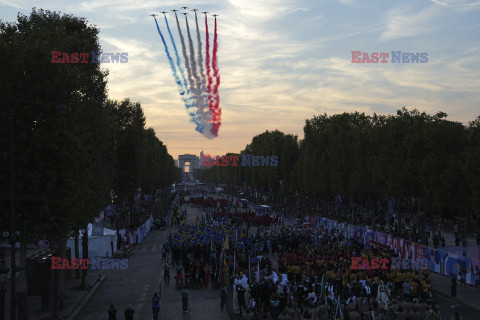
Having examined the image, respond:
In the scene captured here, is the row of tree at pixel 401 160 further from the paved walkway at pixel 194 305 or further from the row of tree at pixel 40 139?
the row of tree at pixel 40 139

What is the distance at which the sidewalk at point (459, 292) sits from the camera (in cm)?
2542

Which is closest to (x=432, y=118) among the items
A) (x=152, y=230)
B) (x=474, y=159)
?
(x=474, y=159)

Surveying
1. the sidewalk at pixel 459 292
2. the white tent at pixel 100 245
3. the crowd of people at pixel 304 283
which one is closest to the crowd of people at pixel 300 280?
the crowd of people at pixel 304 283

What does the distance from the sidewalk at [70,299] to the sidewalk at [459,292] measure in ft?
67.6

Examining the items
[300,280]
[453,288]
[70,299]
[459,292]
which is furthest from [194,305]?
[459,292]

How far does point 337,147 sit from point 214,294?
40578mm

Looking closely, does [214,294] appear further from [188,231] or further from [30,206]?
[188,231]

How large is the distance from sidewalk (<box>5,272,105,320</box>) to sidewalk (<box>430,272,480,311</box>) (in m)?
20.6

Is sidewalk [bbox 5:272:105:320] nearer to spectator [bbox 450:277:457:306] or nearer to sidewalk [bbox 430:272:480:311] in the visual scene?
spectator [bbox 450:277:457:306]

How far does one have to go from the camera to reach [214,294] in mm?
28312

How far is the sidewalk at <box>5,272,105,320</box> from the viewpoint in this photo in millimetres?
24163

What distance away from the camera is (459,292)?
91.7 feet

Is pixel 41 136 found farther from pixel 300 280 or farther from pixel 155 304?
pixel 300 280

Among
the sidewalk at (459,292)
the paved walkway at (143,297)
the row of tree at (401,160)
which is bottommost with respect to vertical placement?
the paved walkway at (143,297)
